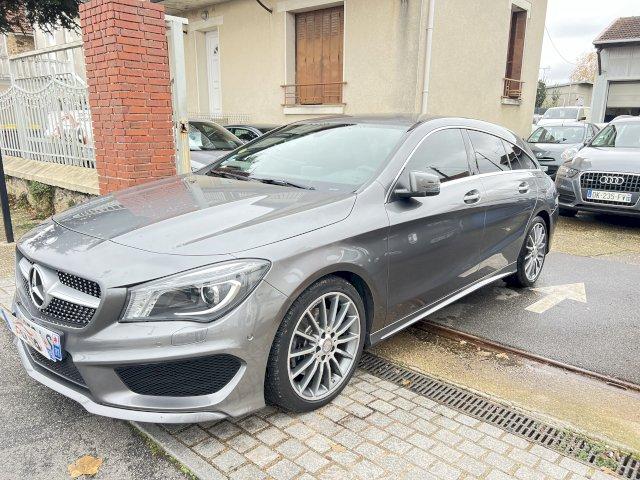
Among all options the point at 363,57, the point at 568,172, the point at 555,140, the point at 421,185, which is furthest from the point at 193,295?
the point at 555,140

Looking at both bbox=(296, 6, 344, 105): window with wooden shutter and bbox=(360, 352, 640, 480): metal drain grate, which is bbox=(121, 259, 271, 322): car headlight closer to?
bbox=(360, 352, 640, 480): metal drain grate

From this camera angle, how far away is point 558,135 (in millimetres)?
12281

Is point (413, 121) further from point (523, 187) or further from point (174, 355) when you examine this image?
point (174, 355)

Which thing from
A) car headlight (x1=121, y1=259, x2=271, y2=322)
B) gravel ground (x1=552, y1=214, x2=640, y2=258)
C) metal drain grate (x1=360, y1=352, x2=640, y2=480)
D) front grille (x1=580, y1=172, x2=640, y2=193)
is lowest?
gravel ground (x1=552, y1=214, x2=640, y2=258)

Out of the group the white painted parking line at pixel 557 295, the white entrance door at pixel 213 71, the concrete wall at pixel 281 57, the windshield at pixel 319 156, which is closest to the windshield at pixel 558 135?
the concrete wall at pixel 281 57

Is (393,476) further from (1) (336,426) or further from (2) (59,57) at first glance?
(2) (59,57)

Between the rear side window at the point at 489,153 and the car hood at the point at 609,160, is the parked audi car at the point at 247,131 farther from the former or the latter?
the rear side window at the point at 489,153

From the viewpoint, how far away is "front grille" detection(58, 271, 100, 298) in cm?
229

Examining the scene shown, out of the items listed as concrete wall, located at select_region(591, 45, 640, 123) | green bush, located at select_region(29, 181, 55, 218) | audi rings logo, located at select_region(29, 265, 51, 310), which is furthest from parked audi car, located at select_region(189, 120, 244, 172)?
concrete wall, located at select_region(591, 45, 640, 123)

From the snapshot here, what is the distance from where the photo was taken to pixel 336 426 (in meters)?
2.66

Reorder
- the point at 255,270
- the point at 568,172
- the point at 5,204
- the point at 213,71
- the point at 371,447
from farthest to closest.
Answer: the point at 213,71
the point at 568,172
the point at 5,204
the point at 371,447
the point at 255,270

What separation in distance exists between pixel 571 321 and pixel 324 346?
8.14 ft

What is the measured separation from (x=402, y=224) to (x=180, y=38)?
3755mm

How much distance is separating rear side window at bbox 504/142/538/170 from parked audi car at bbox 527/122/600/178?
271 inches
